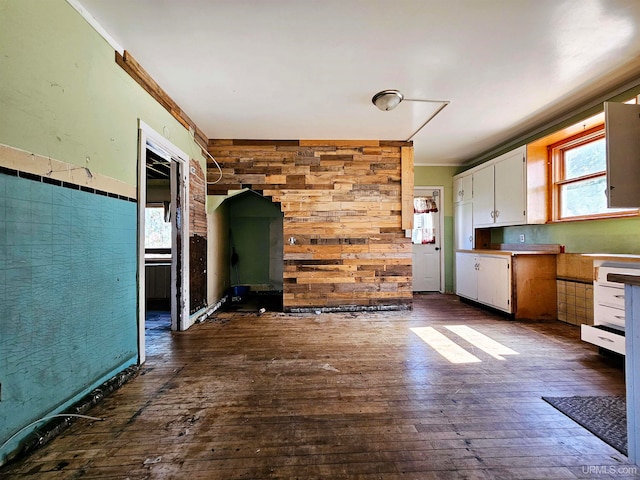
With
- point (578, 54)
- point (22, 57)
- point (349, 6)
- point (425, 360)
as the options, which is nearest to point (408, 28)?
point (349, 6)

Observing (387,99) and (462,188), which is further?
(462,188)

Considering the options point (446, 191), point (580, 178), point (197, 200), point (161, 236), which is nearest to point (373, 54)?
point (197, 200)

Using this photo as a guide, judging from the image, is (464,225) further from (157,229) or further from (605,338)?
(157,229)

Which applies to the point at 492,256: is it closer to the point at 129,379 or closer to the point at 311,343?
the point at 311,343

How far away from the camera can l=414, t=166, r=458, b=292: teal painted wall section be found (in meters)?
5.66

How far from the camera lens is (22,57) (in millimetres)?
1409

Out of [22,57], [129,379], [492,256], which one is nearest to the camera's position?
[22,57]

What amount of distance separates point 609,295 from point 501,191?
2253 mm

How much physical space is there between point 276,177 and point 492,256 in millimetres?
3492

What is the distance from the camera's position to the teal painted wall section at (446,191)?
5664 millimetres

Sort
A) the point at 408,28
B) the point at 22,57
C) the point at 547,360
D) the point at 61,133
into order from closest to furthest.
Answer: the point at 22,57 < the point at 61,133 < the point at 408,28 < the point at 547,360

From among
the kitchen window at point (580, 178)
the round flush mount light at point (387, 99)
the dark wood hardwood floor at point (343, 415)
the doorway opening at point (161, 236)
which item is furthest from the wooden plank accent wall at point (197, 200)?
the kitchen window at point (580, 178)

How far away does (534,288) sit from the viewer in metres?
3.75

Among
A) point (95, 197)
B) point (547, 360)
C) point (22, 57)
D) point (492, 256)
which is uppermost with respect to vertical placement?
point (22, 57)
